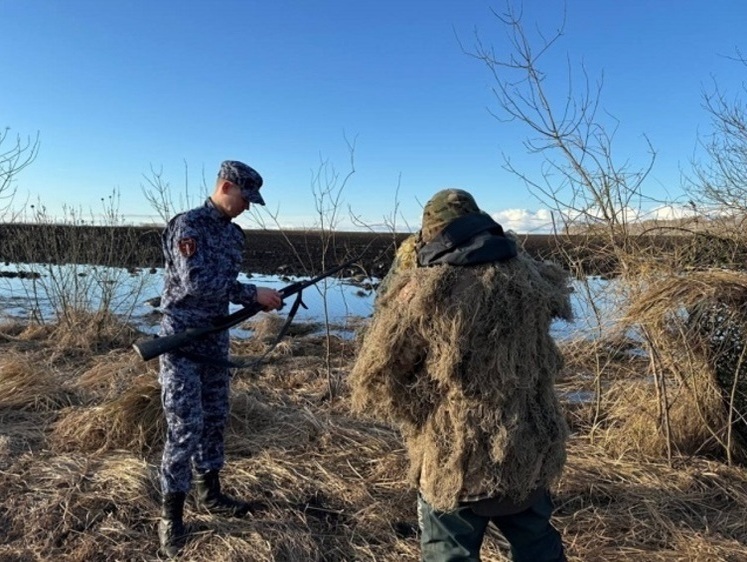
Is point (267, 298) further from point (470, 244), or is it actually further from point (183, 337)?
point (470, 244)

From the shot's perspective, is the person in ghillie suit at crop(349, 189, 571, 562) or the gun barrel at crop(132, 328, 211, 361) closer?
the person in ghillie suit at crop(349, 189, 571, 562)

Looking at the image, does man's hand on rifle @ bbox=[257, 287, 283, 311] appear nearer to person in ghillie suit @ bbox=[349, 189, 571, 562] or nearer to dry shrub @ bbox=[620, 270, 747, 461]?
person in ghillie suit @ bbox=[349, 189, 571, 562]

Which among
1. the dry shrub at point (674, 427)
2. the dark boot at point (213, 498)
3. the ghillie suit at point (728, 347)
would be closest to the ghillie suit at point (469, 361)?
the dark boot at point (213, 498)

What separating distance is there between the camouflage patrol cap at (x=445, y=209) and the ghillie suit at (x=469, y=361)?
10 millimetres

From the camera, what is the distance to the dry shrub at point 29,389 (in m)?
5.36

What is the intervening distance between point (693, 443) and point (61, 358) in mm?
7539

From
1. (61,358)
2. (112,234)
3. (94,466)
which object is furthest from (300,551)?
(112,234)

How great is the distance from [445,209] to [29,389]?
5.08 meters

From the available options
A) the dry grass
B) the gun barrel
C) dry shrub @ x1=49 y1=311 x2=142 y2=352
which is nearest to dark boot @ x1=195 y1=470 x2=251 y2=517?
the dry grass

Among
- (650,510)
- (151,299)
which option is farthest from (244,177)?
(151,299)

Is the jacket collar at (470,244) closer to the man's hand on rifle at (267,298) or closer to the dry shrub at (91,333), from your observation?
the man's hand on rifle at (267,298)

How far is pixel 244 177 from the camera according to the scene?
3.04 metres

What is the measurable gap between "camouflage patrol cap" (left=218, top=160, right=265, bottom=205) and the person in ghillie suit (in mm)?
1220

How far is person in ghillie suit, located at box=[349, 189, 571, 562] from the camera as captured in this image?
6.61 feet
